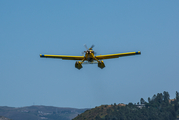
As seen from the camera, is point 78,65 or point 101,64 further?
point 101,64

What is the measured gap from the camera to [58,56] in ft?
282

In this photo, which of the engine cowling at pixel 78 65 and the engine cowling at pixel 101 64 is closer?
the engine cowling at pixel 78 65

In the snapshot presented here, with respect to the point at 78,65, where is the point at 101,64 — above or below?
above

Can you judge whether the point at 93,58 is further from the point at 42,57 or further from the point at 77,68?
the point at 42,57

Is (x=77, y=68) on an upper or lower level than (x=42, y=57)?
lower

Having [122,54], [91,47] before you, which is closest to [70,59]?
[91,47]

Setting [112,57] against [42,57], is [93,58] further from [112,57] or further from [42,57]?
[42,57]

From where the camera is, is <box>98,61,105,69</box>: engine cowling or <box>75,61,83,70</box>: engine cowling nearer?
<box>75,61,83,70</box>: engine cowling

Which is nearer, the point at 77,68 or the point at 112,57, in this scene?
the point at 77,68

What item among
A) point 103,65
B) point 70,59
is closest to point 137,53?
point 103,65

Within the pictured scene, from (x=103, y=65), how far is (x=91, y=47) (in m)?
6.69

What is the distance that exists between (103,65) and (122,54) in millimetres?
10215

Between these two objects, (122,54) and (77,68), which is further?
(122,54)

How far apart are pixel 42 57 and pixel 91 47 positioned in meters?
15.5
